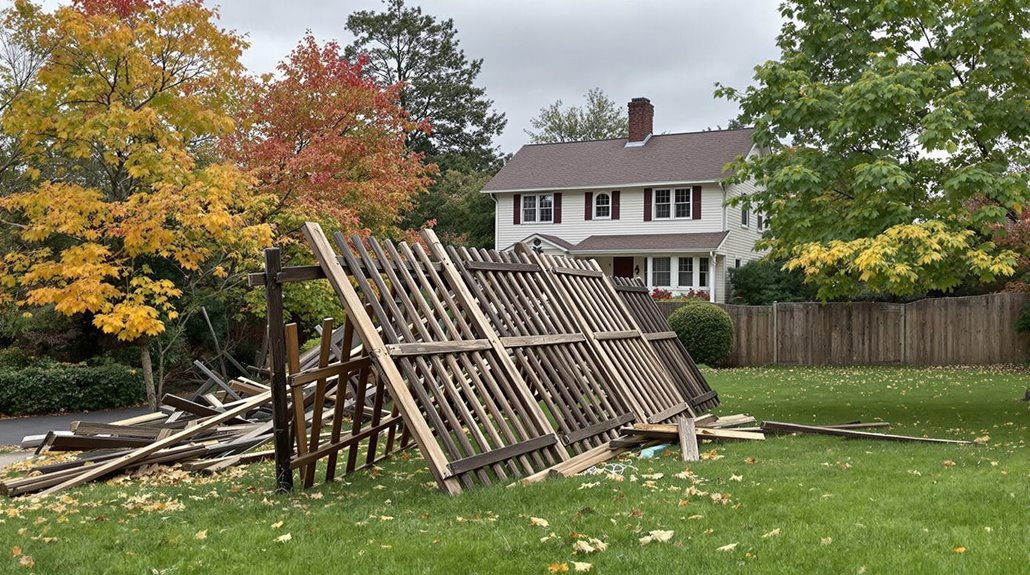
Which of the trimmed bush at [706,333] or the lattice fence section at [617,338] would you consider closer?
the lattice fence section at [617,338]

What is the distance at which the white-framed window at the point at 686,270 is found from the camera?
33.2 meters

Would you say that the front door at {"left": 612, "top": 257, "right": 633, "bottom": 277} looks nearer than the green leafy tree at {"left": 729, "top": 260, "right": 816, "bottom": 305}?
No

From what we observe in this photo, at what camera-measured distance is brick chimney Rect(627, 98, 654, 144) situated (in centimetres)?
3728

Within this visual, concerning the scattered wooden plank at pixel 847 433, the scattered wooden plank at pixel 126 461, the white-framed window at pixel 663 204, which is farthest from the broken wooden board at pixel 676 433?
the white-framed window at pixel 663 204

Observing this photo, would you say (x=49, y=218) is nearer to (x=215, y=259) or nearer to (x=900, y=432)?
(x=215, y=259)

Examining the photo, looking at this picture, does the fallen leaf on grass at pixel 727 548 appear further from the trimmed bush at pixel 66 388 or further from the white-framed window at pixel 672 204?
the white-framed window at pixel 672 204

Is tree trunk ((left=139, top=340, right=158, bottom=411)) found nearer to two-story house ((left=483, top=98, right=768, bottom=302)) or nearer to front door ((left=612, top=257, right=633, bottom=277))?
two-story house ((left=483, top=98, right=768, bottom=302))

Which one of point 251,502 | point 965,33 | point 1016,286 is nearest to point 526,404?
point 251,502

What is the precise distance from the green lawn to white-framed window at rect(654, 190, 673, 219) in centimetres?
2544

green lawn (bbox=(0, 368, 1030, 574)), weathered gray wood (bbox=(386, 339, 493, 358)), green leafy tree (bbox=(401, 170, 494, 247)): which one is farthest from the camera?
green leafy tree (bbox=(401, 170, 494, 247))

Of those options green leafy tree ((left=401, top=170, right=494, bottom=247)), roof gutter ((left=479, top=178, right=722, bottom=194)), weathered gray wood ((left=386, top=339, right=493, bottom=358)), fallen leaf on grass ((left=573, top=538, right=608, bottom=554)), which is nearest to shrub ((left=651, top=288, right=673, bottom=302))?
roof gutter ((left=479, top=178, right=722, bottom=194))

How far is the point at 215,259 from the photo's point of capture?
18.3m

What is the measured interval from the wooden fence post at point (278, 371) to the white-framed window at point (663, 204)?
28.0m

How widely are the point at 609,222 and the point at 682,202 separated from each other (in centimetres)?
303
